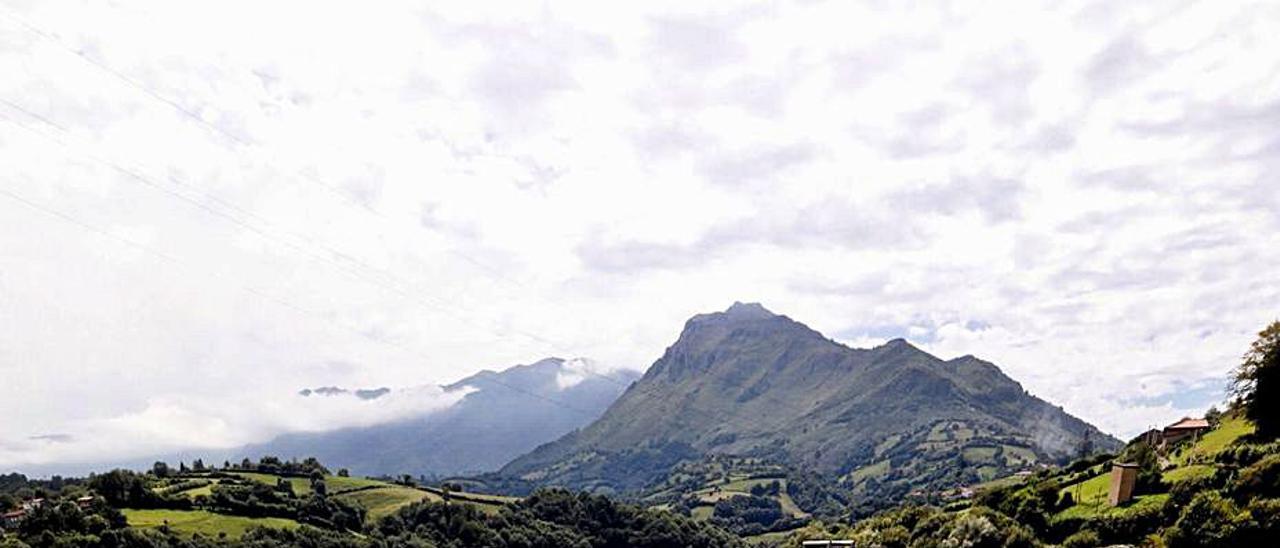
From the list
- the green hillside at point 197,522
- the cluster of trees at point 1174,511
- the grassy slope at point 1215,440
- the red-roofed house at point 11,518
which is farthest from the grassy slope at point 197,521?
the grassy slope at point 1215,440

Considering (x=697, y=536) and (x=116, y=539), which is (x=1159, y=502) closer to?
(x=116, y=539)

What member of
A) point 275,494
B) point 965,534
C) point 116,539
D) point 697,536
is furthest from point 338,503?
point 965,534

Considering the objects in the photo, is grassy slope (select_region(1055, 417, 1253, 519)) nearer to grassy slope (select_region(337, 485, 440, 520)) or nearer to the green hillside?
the green hillside

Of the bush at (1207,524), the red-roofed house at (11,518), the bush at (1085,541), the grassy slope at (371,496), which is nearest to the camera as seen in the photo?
the bush at (1207,524)

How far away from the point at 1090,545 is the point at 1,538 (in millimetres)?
114199

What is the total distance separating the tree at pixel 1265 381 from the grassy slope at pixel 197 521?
127m

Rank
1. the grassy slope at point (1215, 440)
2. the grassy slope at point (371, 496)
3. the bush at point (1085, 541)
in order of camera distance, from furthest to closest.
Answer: the grassy slope at point (371, 496) < the grassy slope at point (1215, 440) < the bush at point (1085, 541)

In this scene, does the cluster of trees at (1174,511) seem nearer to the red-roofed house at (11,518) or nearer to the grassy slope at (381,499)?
the red-roofed house at (11,518)

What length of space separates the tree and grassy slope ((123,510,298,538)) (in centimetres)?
12694

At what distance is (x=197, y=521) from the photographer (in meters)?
133

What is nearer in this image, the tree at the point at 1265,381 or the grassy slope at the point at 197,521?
the tree at the point at 1265,381

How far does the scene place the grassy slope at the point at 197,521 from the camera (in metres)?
127

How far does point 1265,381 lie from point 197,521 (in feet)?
444

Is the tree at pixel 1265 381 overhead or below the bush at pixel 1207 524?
overhead
